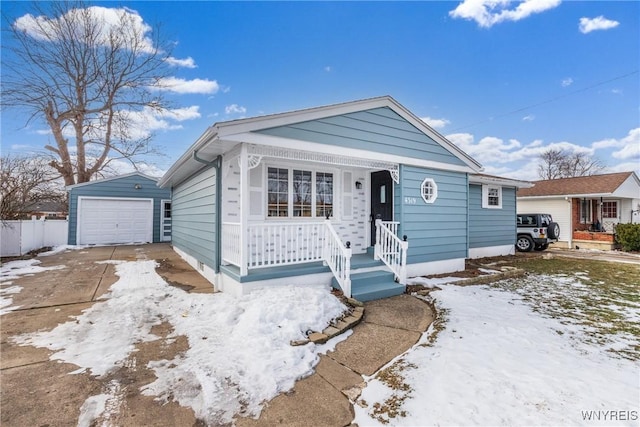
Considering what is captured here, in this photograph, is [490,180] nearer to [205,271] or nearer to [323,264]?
[323,264]

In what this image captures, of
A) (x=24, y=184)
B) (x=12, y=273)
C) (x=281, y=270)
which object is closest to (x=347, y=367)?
(x=281, y=270)

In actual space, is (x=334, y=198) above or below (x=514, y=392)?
above

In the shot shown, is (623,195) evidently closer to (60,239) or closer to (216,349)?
(216,349)

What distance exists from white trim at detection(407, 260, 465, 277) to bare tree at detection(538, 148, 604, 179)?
31867mm

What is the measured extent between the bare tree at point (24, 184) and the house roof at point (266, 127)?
690cm

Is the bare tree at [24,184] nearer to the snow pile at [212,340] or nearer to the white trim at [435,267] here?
the snow pile at [212,340]

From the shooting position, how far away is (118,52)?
16.3 metres

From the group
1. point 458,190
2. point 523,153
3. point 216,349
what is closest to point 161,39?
point 458,190

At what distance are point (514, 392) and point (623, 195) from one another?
64.3 feet

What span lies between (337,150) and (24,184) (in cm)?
1311

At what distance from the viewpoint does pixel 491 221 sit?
35.6 ft

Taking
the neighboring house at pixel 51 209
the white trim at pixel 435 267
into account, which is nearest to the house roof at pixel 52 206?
the neighboring house at pixel 51 209

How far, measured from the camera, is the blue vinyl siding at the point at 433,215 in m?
6.62

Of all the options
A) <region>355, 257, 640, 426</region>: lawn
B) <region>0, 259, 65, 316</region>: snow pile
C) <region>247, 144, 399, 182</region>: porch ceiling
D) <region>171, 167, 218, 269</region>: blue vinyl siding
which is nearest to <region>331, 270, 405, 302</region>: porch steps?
<region>355, 257, 640, 426</region>: lawn
